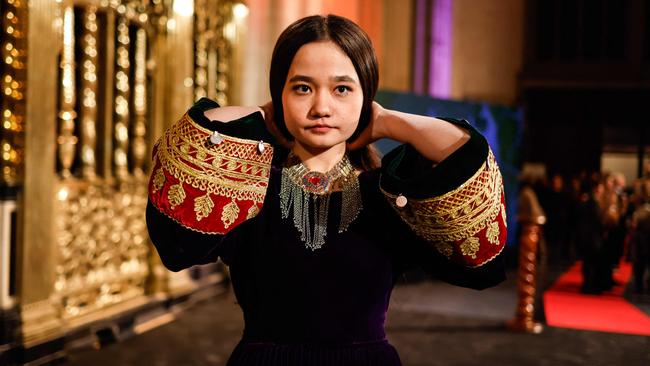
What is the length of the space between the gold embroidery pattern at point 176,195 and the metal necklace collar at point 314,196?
8.0 inches

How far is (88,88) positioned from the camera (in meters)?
4.65

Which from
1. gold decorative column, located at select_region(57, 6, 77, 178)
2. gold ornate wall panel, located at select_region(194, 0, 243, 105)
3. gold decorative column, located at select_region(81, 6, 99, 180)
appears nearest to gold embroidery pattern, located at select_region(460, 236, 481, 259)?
gold decorative column, located at select_region(57, 6, 77, 178)

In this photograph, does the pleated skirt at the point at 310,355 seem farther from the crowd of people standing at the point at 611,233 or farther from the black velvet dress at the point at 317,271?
the crowd of people standing at the point at 611,233

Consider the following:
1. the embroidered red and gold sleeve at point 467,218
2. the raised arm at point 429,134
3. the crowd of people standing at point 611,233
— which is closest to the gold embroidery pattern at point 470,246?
the embroidered red and gold sleeve at point 467,218

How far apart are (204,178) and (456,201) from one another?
17.5 inches

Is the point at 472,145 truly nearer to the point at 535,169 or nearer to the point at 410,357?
the point at 410,357

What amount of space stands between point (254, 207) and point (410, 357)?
3.39 meters

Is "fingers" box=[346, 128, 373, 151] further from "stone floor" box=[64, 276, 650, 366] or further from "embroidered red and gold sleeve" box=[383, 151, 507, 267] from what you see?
"stone floor" box=[64, 276, 650, 366]

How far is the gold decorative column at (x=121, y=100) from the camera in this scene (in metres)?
4.99

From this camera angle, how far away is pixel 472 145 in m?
1.23

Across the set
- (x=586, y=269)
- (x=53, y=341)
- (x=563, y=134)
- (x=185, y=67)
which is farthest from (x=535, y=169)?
(x=53, y=341)

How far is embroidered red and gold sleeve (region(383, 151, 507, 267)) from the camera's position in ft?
3.97

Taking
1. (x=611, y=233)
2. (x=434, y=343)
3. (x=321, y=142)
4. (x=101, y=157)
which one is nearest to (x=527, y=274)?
(x=434, y=343)

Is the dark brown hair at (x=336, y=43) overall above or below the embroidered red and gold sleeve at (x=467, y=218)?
above
